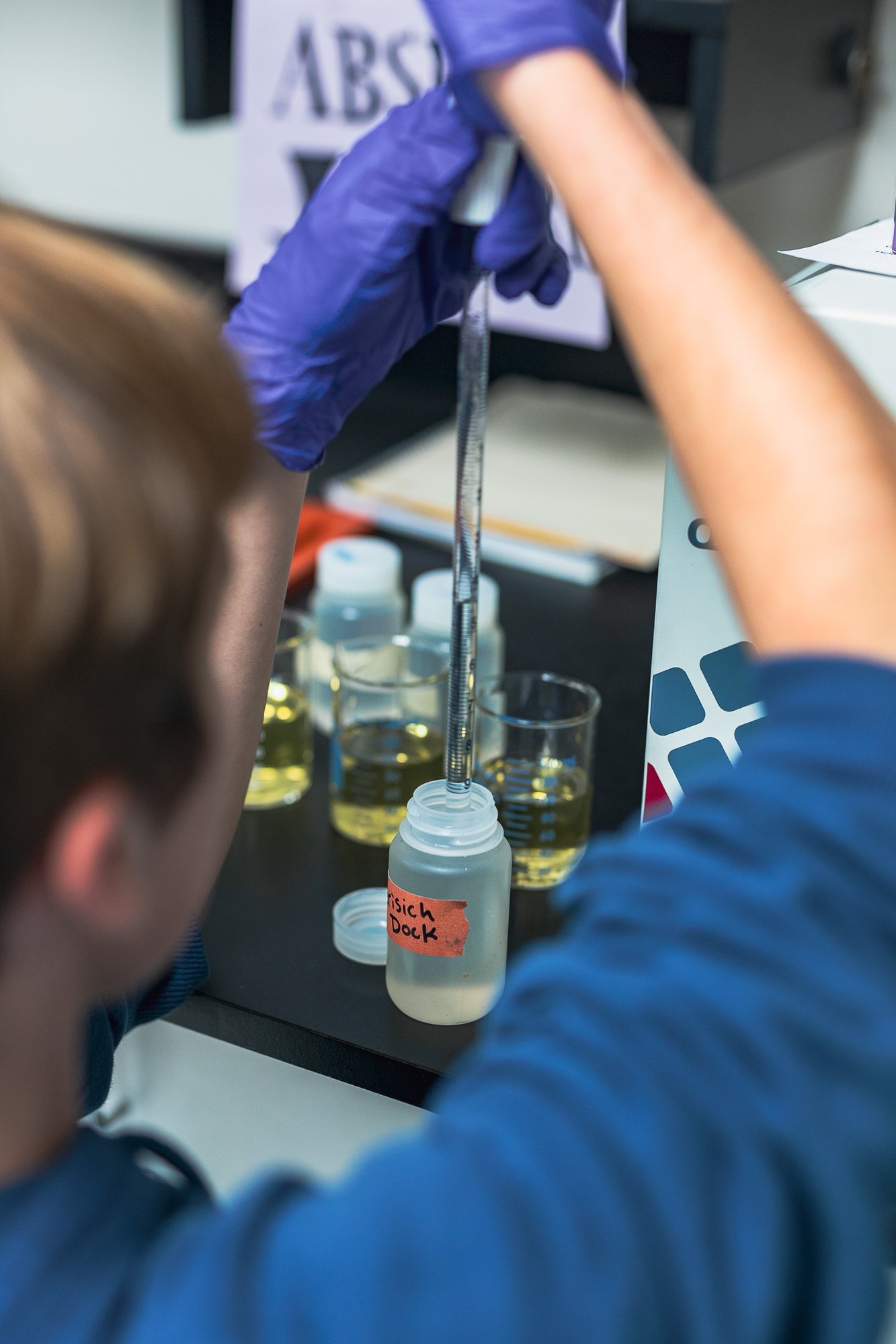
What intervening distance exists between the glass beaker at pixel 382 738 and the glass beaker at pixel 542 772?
0.04m

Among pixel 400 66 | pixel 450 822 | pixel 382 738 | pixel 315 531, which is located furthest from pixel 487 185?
pixel 400 66

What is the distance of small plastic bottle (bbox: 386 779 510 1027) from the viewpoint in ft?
2.47

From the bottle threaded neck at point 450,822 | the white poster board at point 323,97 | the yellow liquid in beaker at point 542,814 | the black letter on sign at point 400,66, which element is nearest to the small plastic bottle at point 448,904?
the bottle threaded neck at point 450,822

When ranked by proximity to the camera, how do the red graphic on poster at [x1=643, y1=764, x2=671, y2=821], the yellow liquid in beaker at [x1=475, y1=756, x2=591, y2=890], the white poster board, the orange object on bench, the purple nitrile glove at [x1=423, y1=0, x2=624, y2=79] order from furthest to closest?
the white poster board → the orange object on bench → the yellow liquid in beaker at [x1=475, y1=756, x2=591, y2=890] → the red graphic on poster at [x1=643, y1=764, x2=671, y2=821] → the purple nitrile glove at [x1=423, y1=0, x2=624, y2=79]

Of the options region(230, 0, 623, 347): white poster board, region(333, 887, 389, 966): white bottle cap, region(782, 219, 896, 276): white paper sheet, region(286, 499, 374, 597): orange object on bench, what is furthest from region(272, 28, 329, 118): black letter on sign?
region(333, 887, 389, 966): white bottle cap

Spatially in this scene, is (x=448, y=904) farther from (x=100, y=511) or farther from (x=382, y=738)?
(x=100, y=511)

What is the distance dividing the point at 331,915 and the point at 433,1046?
0.15 meters

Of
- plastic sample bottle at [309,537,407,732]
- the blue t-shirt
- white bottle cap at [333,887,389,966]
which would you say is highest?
the blue t-shirt

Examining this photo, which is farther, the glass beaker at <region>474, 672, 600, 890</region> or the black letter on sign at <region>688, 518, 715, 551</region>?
the glass beaker at <region>474, 672, 600, 890</region>

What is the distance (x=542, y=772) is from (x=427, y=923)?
19cm

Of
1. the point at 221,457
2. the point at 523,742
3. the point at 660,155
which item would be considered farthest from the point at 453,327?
the point at 221,457

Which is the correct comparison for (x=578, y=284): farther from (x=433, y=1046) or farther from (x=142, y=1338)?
(x=142, y=1338)

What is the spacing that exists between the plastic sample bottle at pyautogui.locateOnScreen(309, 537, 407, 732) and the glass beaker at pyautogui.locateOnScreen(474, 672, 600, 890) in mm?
173

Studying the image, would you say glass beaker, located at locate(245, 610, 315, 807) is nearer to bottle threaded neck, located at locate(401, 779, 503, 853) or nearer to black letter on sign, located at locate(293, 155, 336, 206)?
bottle threaded neck, located at locate(401, 779, 503, 853)
